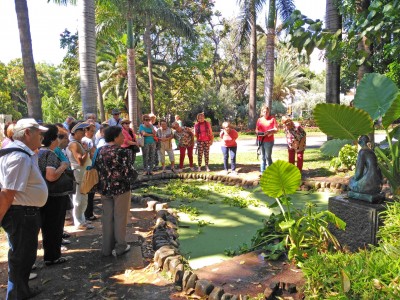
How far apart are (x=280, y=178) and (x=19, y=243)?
8.79 ft

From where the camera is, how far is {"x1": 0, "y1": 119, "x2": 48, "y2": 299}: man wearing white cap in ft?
9.29

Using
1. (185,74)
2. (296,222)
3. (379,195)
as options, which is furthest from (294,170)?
(185,74)

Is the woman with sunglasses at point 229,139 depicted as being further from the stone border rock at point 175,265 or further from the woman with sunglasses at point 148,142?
the stone border rock at point 175,265

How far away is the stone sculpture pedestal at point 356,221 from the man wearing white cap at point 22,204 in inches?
124

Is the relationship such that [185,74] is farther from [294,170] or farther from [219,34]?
[294,170]

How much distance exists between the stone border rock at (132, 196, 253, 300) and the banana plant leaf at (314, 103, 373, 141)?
198cm

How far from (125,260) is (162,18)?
1369 cm

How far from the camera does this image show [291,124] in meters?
7.83

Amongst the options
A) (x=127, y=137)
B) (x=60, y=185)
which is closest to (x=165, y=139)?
(x=127, y=137)

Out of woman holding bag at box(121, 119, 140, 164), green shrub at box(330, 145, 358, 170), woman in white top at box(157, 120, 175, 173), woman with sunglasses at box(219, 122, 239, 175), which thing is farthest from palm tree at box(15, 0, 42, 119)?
green shrub at box(330, 145, 358, 170)

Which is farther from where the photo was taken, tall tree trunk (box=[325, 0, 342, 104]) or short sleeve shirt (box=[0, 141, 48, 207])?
tall tree trunk (box=[325, 0, 342, 104])

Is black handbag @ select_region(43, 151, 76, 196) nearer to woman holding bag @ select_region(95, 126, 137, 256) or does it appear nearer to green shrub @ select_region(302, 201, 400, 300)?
woman holding bag @ select_region(95, 126, 137, 256)

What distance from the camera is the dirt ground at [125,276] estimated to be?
10.6 ft

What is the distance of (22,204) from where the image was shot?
2.99 meters
